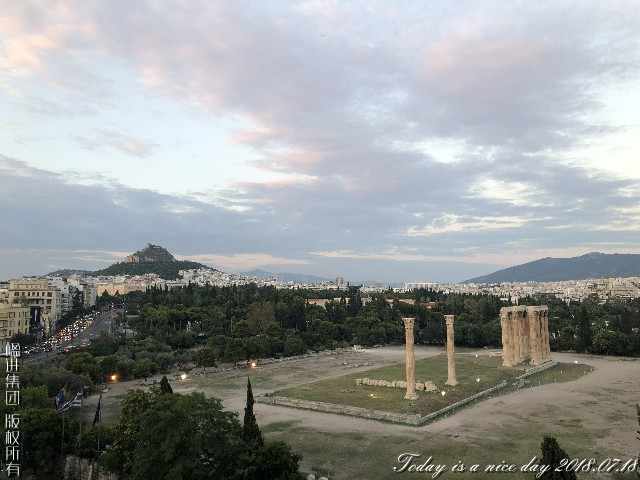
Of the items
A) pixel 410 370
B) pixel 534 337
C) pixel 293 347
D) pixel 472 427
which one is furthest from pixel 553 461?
pixel 293 347

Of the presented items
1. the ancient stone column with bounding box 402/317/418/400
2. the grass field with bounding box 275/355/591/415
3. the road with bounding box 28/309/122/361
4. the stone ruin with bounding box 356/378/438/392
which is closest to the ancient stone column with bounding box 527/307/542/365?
the grass field with bounding box 275/355/591/415

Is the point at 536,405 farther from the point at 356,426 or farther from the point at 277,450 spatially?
the point at 277,450

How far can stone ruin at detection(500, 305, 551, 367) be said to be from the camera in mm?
62312

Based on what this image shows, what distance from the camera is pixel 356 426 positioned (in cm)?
A: 3672

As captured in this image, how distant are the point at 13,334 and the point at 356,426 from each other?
186 feet

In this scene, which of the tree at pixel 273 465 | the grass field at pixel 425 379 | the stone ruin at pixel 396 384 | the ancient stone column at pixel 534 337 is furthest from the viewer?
the ancient stone column at pixel 534 337

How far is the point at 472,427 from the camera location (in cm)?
3538

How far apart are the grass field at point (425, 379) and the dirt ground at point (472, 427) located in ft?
8.30

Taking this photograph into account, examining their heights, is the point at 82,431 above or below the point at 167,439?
below

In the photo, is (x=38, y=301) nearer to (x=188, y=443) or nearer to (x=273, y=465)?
(x=188, y=443)

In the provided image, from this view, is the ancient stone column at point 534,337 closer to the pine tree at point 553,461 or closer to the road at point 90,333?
the pine tree at point 553,461

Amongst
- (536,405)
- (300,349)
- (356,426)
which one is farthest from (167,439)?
(300,349)

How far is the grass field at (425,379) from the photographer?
4209 cm

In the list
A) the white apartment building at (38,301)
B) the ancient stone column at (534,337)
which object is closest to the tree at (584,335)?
the ancient stone column at (534,337)
